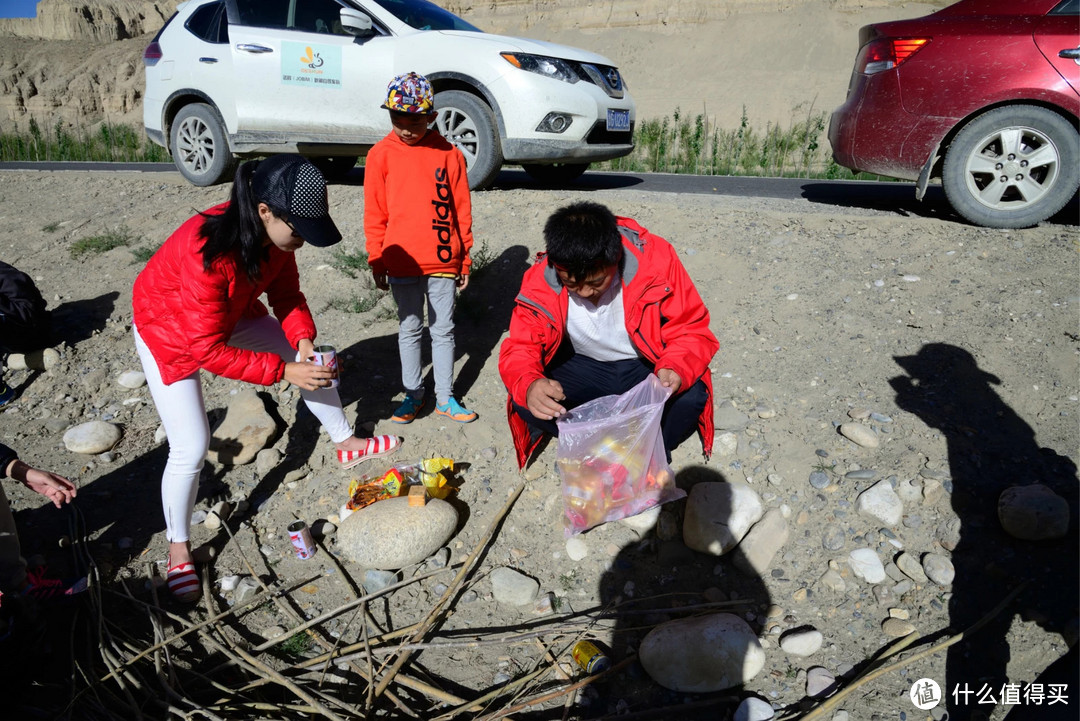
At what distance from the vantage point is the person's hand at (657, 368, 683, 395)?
8.88ft

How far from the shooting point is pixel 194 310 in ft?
8.11

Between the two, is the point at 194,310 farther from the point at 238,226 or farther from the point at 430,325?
the point at 430,325

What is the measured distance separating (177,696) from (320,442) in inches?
66.3

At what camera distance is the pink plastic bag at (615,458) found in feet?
8.99

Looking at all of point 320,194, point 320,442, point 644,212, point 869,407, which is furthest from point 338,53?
point 869,407

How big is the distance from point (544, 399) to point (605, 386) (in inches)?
21.7

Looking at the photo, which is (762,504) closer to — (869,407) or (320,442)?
(869,407)

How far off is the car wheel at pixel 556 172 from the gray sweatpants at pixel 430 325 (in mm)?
3445

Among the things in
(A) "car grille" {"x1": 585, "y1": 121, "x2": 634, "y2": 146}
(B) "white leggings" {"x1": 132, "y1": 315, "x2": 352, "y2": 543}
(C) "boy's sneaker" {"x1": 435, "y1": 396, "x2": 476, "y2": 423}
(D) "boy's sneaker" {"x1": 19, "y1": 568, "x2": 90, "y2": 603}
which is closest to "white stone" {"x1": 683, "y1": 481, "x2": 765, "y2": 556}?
(C) "boy's sneaker" {"x1": 435, "y1": 396, "x2": 476, "y2": 423}

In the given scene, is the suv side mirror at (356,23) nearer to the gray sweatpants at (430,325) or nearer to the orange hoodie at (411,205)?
the orange hoodie at (411,205)

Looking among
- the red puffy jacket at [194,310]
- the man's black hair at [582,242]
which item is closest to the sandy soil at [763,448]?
the red puffy jacket at [194,310]

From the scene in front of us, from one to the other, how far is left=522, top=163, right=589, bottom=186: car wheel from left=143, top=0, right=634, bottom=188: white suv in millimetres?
12

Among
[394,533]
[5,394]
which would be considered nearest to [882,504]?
[394,533]

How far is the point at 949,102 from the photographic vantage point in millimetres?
4430
